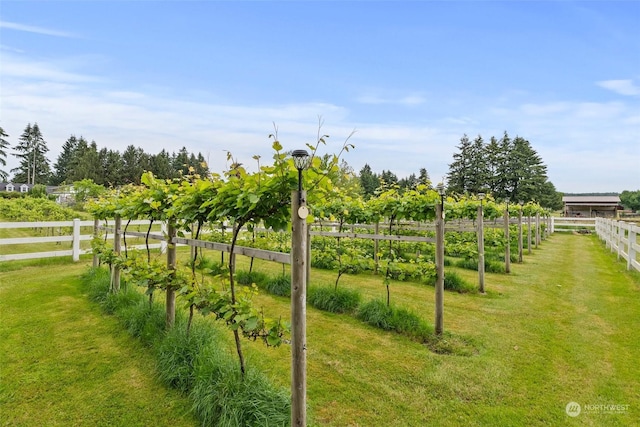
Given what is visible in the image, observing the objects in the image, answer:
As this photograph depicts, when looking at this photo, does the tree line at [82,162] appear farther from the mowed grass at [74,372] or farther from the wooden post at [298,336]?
the wooden post at [298,336]

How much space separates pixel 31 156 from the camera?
57.5 meters

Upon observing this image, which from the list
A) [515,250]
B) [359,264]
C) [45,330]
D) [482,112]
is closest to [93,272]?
[45,330]

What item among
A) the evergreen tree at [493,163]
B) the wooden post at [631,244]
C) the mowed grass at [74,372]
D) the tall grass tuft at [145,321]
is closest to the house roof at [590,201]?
the evergreen tree at [493,163]

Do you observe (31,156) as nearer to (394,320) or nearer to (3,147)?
(3,147)

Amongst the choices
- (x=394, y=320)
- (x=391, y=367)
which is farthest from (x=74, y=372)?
Result: (x=394, y=320)

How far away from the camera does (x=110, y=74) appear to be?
33.1 feet

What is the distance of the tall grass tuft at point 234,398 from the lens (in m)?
2.20

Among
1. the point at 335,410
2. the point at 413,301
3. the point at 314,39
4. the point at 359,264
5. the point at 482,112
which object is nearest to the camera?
the point at 335,410

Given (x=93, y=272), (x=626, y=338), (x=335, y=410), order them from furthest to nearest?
(x=93, y=272) < (x=626, y=338) < (x=335, y=410)

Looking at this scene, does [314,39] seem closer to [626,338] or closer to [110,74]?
[110,74]

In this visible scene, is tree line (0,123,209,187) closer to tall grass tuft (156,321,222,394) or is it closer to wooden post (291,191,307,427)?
tall grass tuft (156,321,222,394)

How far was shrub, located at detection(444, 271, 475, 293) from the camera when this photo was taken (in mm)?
6441

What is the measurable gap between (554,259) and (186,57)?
13269 millimetres

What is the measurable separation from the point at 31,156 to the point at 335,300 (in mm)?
74231
